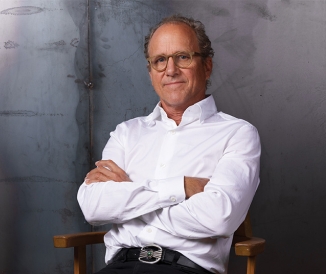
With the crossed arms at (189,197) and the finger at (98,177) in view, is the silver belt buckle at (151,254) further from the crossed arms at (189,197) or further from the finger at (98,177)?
the finger at (98,177)

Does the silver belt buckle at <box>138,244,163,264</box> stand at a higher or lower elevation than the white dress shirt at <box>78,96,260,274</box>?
lower

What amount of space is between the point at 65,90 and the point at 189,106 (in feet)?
3.89

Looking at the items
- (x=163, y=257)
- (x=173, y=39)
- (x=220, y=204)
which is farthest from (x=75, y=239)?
(x=173, y=39)

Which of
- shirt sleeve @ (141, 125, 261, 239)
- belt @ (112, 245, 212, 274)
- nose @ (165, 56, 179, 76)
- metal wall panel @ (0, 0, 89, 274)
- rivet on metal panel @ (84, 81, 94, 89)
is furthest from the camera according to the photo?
rivet on metal panel @ (84, 81, 94, 89)

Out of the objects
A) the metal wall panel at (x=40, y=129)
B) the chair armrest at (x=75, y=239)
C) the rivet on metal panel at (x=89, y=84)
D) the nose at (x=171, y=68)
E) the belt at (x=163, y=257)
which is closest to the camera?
the belt at (x=163, y=257)

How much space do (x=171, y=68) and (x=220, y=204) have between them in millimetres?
706

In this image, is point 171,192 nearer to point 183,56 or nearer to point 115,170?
point 115,170

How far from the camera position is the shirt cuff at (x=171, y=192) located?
226 centimetres

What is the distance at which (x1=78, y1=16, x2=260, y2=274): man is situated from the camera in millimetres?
2254

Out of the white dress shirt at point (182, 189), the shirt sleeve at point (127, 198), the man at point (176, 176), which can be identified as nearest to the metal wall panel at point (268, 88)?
the man at point (176, 176)

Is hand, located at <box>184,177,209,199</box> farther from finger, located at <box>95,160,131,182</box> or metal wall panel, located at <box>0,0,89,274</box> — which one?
metal wall panel, located at <box>0,0,89,274</box>

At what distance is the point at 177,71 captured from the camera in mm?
2572

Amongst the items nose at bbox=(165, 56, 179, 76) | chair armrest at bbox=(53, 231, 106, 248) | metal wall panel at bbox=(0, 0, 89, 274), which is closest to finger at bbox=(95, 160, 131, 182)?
chair armrest at bbox=(53, 231, 106, 248)

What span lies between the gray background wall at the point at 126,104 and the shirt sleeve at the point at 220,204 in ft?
4.27
